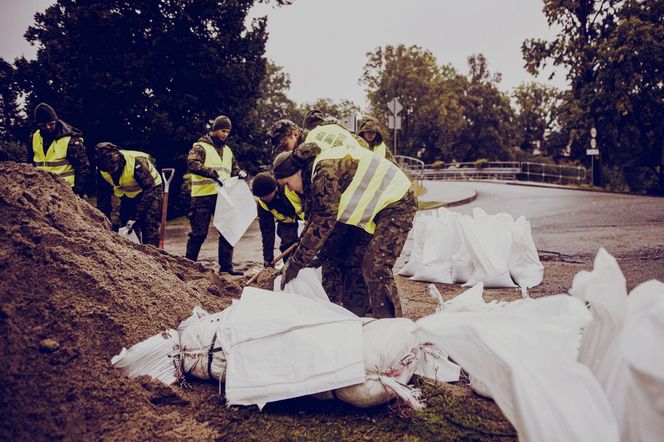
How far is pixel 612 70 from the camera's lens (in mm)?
16781

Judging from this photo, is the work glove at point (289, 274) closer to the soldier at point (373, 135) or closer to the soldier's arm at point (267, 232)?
the soldier's arm at point (267, 232)

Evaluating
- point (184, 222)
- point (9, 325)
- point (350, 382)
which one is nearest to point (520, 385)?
point (350, 382)

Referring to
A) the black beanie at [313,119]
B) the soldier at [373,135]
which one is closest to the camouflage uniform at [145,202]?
the black beanie at [313,119]

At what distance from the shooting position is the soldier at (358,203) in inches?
104

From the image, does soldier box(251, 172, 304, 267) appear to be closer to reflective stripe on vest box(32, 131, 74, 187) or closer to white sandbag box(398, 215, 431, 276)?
white sandbag box(398, 215, 431, 276)

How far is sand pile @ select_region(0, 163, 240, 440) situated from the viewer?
1.90 m

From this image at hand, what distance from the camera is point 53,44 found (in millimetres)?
12141

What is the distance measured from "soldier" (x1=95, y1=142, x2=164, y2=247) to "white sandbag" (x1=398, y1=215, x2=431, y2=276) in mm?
2845

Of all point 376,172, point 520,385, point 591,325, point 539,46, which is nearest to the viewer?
point 520,385

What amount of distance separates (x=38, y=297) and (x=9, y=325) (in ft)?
0.68

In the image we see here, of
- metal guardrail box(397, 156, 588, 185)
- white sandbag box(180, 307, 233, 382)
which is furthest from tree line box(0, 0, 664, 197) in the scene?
white sandbag box(180, 307, 233, 382)

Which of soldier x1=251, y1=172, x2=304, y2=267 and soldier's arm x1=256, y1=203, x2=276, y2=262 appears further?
soldier's arm x1=256, y1=203, x2=276, y2=262

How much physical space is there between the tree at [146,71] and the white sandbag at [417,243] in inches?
313

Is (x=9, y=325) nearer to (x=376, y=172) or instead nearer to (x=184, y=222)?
(x=376, y=172)
